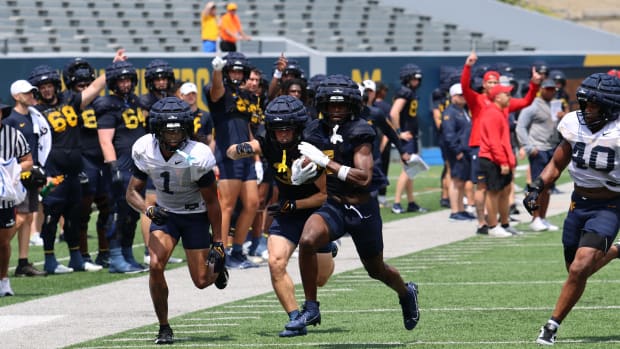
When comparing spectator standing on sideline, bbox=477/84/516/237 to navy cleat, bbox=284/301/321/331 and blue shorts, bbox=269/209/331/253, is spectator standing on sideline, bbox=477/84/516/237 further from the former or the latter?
navy cleat, bbox=284/301/321/331

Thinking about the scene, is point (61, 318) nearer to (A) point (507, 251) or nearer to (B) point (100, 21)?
(A) point (507, 251)

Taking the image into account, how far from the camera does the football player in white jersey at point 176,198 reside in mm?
8648

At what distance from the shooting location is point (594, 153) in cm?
822

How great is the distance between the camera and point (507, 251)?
14.1m

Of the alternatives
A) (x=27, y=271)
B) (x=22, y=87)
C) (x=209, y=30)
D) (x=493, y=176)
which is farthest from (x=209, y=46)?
(x=22, y=87)

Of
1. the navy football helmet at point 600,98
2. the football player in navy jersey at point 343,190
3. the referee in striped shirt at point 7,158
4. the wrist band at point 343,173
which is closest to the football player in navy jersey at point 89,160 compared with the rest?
the referee in striped shirt at point 7,158

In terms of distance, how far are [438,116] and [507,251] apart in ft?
19.6

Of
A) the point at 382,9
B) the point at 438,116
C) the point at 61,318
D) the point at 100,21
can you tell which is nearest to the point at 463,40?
the point at 382,9

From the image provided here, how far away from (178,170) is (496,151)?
7136 mm

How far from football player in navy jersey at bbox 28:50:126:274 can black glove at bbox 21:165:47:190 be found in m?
0.92

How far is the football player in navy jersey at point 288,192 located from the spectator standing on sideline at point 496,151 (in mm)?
6254

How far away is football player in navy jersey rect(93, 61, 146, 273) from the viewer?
12.7 m

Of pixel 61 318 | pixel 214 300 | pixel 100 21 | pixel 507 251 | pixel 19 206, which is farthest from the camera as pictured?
pixel 100 21

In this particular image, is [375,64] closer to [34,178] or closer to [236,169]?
[236,169]
